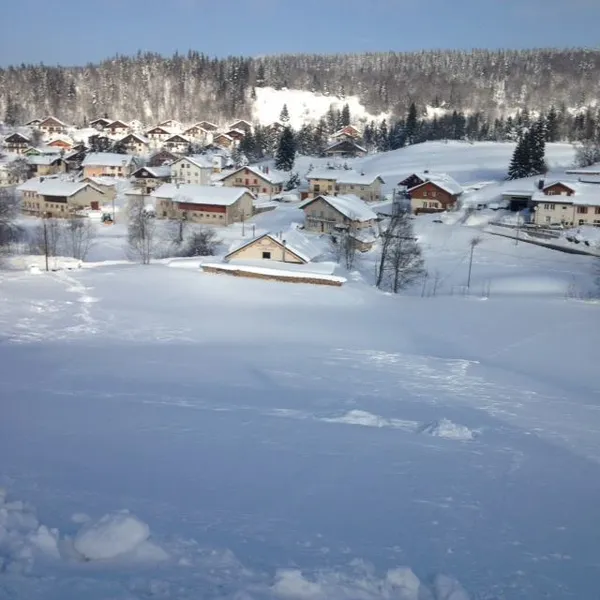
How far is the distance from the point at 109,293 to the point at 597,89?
329 feet

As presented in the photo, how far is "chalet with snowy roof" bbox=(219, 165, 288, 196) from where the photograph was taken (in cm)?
4216

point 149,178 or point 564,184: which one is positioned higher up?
point 564,184

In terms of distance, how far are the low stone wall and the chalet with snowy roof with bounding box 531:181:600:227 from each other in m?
17.6

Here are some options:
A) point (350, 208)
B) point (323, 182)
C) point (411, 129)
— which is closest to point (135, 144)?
point (323, 182)

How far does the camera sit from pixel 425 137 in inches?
2467

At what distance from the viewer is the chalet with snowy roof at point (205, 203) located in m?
34.0

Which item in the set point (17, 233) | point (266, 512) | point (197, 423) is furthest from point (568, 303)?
point (17, 233)

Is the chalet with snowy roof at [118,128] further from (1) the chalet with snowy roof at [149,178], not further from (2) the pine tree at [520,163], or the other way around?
(2) the pine tree at [520,163]

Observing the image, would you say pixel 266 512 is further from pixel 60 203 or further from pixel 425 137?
pixel 425 137

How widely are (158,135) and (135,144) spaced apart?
6.48 meters

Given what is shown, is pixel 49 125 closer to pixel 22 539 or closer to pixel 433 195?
pixel 433 195

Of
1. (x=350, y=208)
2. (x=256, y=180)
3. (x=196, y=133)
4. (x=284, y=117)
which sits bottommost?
(x=350, y=208)

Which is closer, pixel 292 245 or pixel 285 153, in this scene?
pixel 292 245

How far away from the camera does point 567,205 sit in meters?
30.4
